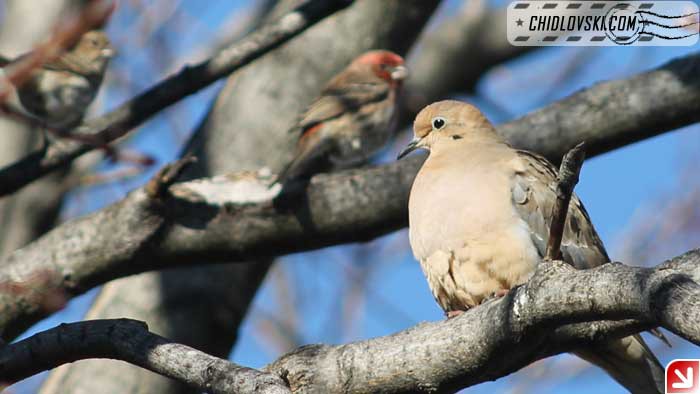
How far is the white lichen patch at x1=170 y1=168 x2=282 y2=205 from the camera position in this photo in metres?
4.85

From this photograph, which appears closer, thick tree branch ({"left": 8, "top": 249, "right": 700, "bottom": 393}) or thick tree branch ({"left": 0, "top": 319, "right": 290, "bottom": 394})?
thick tree branch ({"left": 8, "top": 249, "right": 700, "bottom": 393})

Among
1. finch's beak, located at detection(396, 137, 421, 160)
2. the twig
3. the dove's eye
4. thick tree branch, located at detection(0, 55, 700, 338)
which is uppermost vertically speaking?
the twig

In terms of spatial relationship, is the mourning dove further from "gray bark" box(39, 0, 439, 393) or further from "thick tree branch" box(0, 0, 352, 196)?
"gray bark" box(39, 0, 439, 393)

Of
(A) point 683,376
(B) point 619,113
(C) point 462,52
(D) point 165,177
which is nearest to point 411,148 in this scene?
(B) point 619,113

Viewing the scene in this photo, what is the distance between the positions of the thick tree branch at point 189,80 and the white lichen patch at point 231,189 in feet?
1.35

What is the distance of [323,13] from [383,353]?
1.86 metres

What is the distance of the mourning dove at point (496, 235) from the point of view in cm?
389

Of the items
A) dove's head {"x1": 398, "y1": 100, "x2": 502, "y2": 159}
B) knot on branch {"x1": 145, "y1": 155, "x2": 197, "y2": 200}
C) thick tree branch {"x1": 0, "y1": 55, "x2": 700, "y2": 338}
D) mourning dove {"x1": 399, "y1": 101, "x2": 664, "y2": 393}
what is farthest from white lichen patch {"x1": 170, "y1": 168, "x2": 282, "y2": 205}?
mourning dove {"x1": 399, "y1": 101, "x2": 664, "y2": 393}

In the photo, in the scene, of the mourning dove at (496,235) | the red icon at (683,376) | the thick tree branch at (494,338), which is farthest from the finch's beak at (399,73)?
the thick tree branch at (494,338)

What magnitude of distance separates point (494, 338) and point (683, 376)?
1097 millimetres

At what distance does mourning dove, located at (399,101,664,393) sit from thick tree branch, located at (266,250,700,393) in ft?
1.85

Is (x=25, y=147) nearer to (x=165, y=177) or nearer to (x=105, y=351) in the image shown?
(x=165, y=177)

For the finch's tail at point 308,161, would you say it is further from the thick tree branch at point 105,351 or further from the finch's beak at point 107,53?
the thick tree branch at point 105,351

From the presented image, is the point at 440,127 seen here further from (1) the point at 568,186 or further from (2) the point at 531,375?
(2) the point at 531,375
